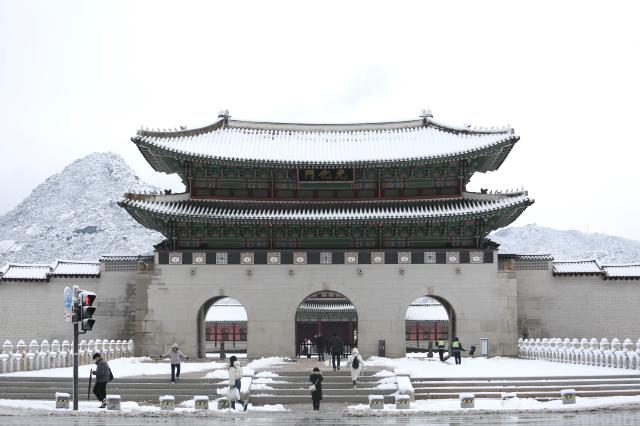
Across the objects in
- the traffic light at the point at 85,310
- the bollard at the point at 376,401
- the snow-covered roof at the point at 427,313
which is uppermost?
the traffic light at the point at 85,310

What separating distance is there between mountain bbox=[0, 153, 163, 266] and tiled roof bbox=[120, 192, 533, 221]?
108m

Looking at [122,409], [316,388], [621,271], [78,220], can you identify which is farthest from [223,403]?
[78,220]

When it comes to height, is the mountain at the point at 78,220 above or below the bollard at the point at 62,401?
above

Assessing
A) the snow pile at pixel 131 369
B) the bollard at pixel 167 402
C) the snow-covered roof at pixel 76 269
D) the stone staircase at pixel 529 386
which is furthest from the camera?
the snow-covered roof at pixel 76 269

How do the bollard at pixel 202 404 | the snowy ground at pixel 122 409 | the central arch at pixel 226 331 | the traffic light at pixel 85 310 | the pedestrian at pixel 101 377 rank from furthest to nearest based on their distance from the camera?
the central arch at pixel 226 331 < the bollard at pixel 202 404 < the pedestrian at pixel 101 377 < the snowy ground at pixel 122 409 < the traffic light at pixel 85 310

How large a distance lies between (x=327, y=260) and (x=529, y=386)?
51.8 feet

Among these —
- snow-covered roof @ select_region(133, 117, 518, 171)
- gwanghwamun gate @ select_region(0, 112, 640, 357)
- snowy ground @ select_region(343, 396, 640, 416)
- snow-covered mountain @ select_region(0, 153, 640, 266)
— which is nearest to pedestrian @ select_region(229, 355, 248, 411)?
snowy ground @ select_region(343, 396, 640, 416)

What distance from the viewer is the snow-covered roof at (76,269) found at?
151 ft

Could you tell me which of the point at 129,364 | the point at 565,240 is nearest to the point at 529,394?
the point at 129,364

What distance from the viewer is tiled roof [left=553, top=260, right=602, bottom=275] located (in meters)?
45.2

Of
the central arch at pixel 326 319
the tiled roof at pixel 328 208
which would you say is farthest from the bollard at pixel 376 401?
the central arch at pixel 326 319

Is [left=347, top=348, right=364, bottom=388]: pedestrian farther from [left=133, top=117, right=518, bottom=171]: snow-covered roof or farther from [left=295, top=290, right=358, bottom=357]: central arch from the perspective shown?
[left=295, top=290, right=358, bottom=357]: central arch

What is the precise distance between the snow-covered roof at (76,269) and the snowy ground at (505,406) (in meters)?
24.3

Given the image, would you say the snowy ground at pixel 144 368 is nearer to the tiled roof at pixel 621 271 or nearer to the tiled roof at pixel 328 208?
the tiled roof at pixel 328 208
